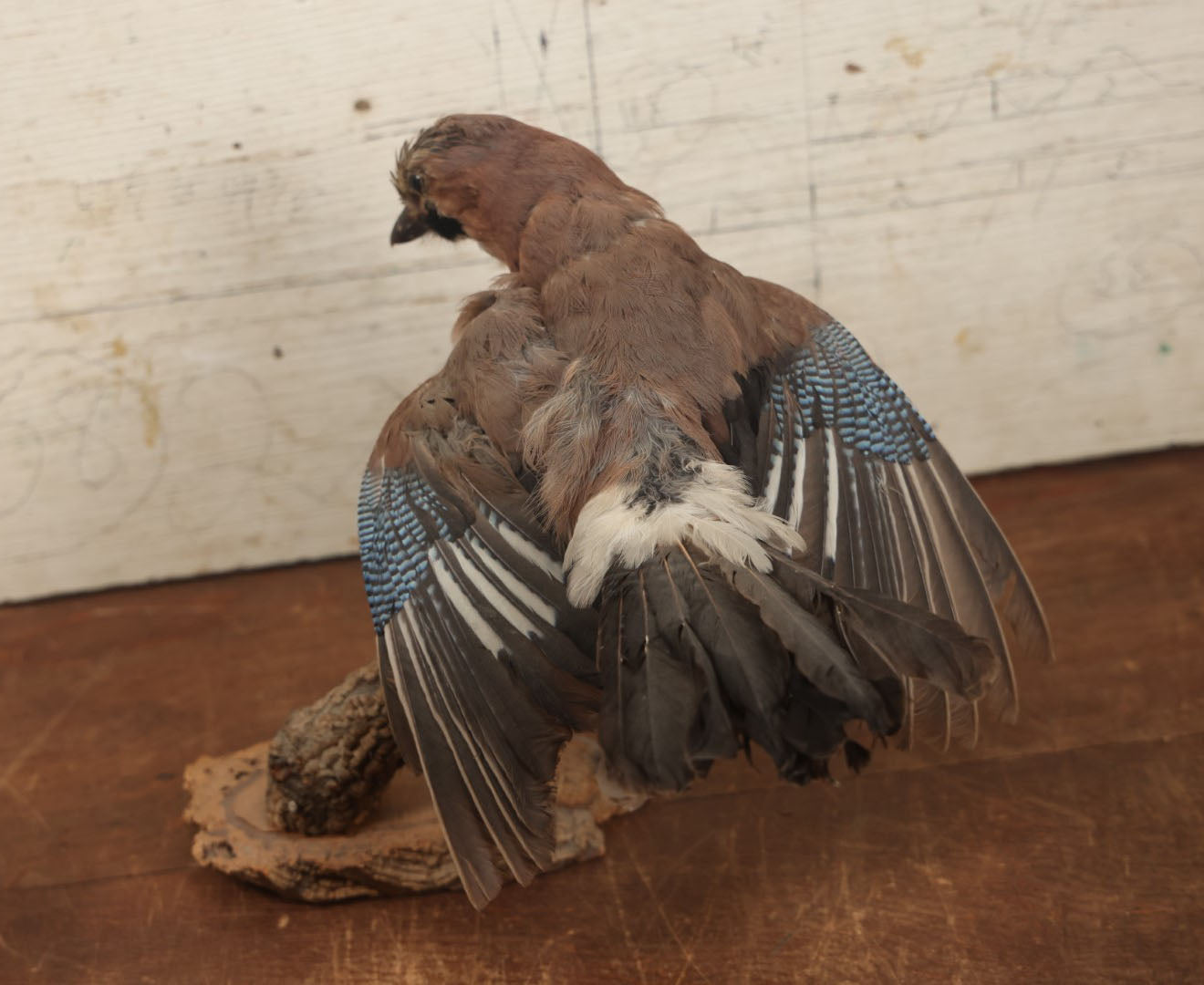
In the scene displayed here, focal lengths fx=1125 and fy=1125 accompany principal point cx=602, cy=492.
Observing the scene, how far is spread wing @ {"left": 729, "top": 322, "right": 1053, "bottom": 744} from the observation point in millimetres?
1628

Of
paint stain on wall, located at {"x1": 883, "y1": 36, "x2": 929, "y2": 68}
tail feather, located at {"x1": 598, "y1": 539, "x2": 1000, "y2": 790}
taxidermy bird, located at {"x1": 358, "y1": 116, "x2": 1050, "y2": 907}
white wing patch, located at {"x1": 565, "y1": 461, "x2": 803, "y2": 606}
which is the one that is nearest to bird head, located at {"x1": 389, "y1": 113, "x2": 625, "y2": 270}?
taxidermy bird, located at {"x1": 358, "y1": 116, "x2": 1050, "y2": 907}

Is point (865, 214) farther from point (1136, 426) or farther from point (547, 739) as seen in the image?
point (547, 739)

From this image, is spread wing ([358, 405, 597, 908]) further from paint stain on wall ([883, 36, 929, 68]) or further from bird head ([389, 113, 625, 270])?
paint stain on wall ([883, 36, 929, 68])

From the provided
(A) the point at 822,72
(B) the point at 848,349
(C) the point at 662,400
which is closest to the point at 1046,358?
(A) the point at 822,72

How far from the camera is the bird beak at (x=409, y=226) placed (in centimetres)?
191

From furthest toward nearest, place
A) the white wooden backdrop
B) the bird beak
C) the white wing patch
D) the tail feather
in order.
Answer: the white wooden backdrop, the bird beak, the white wing patch, the tail feather

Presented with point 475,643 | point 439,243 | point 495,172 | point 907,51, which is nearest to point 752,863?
point 475,643

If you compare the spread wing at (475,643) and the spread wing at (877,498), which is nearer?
the spread wing at (475,643)

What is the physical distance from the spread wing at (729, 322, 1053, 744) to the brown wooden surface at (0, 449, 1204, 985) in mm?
192

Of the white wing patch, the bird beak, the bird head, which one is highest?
the bird head

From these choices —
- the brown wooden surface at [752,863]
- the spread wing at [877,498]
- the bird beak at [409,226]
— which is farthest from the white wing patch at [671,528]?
the bird beak at [409,226]

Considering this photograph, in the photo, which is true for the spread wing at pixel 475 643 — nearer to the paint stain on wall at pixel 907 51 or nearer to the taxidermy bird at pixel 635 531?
the taxidermy bird at pixel 635 531

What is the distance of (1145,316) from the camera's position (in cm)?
269

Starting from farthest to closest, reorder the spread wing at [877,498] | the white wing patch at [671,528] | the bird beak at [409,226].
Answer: the bird beak at [409,226], the spread wing at [877,498], the white wing patch at [671,528]
